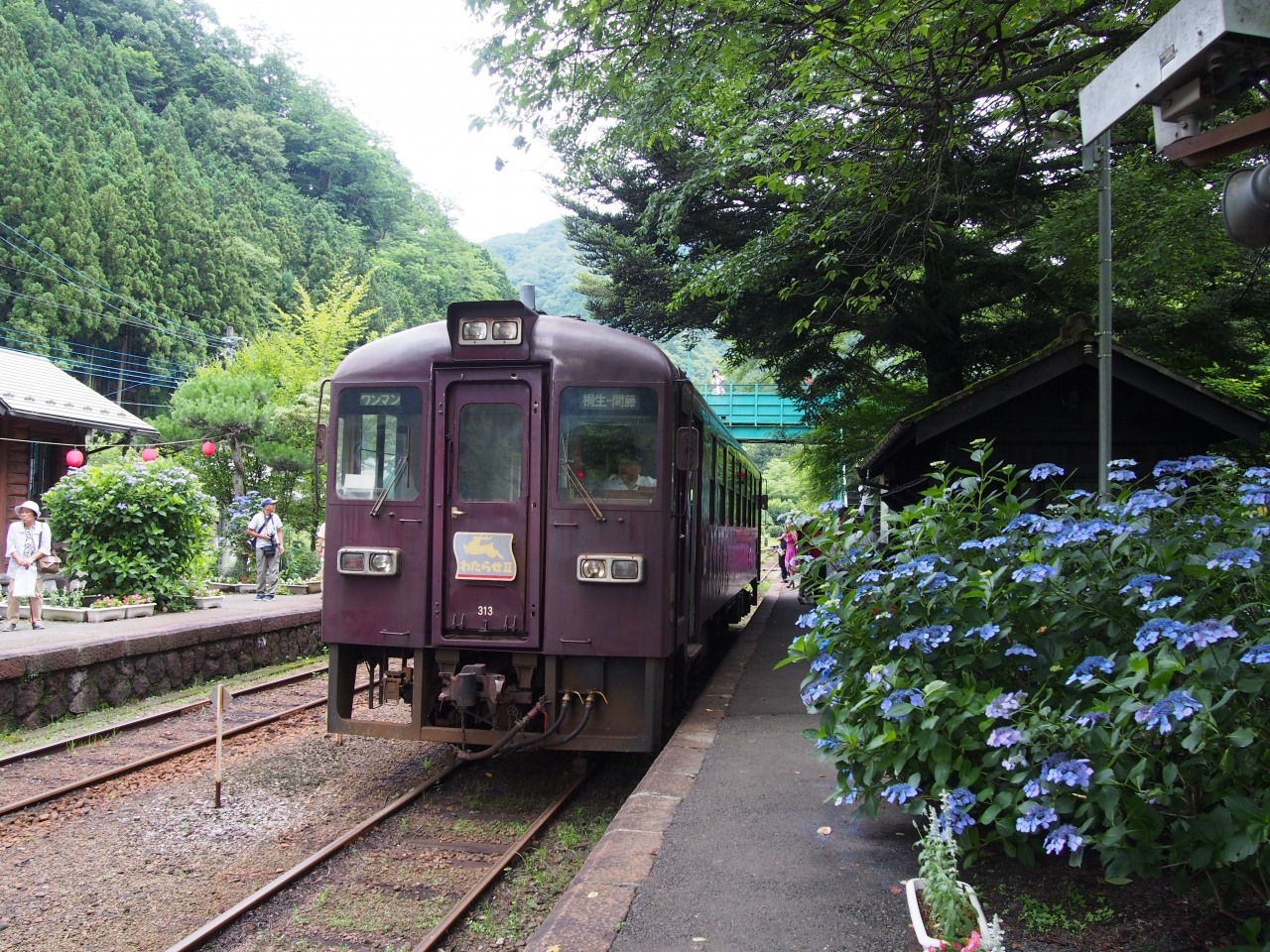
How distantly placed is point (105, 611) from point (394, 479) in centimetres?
675

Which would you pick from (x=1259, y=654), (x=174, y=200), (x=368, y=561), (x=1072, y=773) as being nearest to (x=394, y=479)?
(x=368, y=561)

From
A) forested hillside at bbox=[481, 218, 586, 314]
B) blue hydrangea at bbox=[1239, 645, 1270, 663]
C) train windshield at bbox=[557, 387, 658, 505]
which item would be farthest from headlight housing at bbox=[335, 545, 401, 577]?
forested hillside at bbox=[481, 218, 586, 314]

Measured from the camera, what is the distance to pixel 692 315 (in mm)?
13992

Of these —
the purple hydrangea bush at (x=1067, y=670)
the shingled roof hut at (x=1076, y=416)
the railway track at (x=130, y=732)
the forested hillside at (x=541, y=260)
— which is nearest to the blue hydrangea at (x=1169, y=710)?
the purple hydrangea bush at (x=1067, y=670)

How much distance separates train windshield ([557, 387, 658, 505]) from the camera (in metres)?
6.21

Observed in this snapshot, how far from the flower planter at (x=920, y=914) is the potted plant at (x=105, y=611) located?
33.8 ft

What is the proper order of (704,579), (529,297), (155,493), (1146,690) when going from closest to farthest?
(1146,690)
(529,297)
(704,579)
(155,493)

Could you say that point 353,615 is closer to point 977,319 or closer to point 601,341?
point 601,341

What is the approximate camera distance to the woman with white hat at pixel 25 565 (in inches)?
415

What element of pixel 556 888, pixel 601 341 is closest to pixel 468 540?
pixel 601 341

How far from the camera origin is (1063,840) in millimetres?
3191

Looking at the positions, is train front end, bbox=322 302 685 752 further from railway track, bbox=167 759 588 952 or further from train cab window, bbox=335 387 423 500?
railway track, bbox=167 759 588 952

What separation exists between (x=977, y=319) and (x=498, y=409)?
27.3 feet

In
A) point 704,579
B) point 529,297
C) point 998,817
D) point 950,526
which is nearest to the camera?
point 998,817
